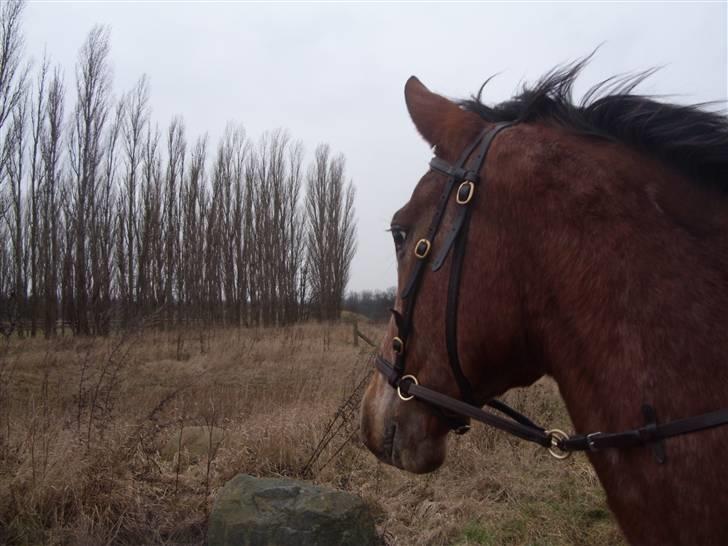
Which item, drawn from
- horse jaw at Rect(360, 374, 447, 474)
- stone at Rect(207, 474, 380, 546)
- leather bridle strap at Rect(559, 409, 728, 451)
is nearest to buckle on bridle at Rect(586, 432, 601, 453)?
leather bridle strap at Rect(559, 409, 728, 451)

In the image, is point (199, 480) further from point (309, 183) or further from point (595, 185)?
point (309, 183)

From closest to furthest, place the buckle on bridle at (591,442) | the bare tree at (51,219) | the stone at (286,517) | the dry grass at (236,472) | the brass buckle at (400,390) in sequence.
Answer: the buckle on bridle at (591,442)
the brass buckle at (400,390)
the stone at (286,517)
the dry grass at (236,472)
the bare tree at (51,219)

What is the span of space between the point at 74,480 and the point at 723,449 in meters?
4.43

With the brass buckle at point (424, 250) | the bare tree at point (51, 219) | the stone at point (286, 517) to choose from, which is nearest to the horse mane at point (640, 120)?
the brass buckle at point (424, 250)

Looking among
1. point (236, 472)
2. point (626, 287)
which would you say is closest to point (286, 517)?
point (236, 472)

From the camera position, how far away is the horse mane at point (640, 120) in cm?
142

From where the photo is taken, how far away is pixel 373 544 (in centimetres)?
390

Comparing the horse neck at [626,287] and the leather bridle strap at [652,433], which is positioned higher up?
the horse neck at [626,287]

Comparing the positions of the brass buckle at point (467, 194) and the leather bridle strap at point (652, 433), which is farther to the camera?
the brass buckle at point (467, 194)

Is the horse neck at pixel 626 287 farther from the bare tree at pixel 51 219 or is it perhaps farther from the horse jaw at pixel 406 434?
the bare tree at pixel 51 219

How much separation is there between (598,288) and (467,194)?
0.43 meters

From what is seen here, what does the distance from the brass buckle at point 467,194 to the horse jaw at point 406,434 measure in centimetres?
59

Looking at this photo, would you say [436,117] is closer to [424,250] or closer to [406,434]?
[424,250]

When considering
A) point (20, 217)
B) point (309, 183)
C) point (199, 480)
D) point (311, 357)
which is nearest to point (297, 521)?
point (199, 480)
